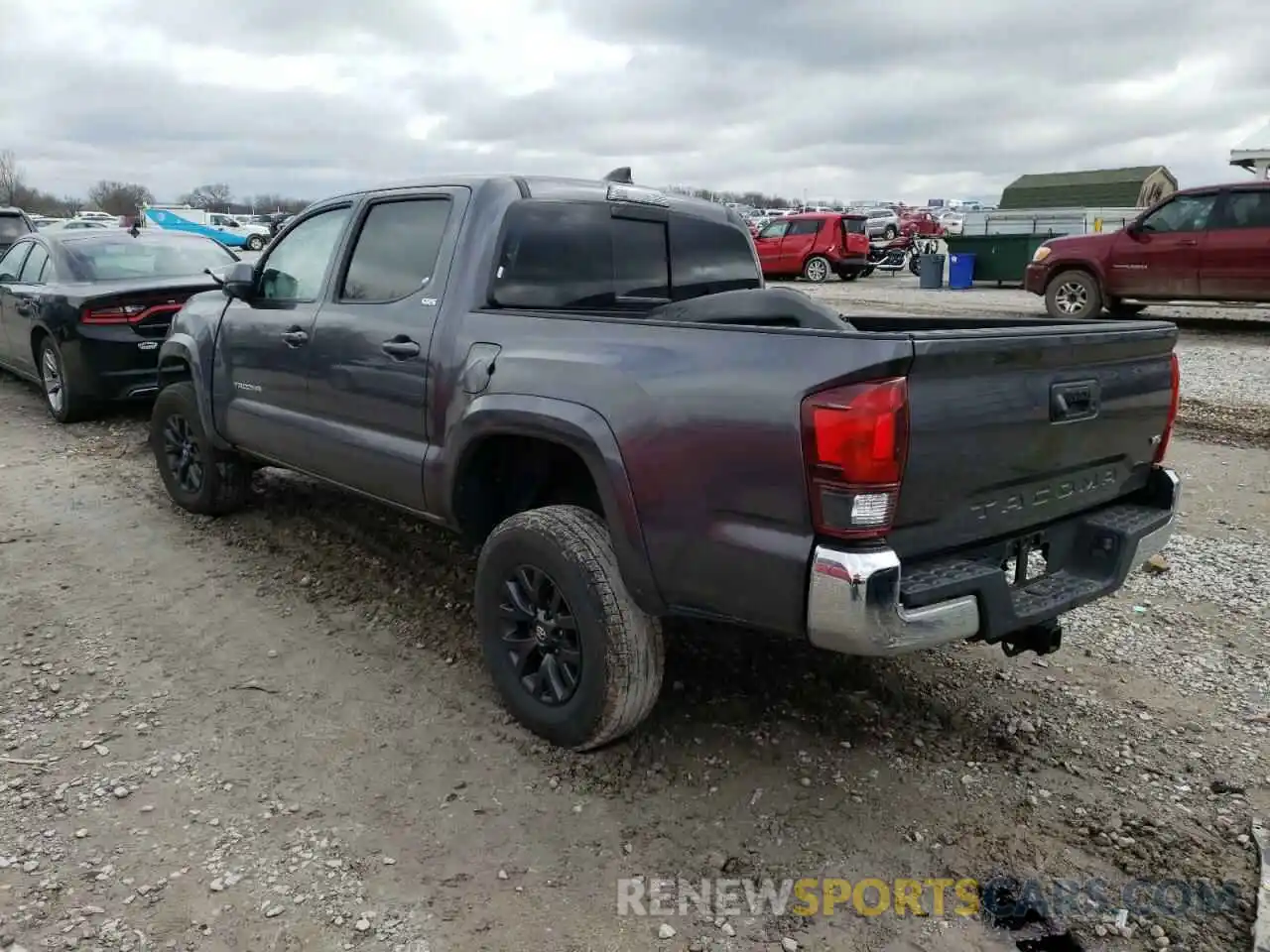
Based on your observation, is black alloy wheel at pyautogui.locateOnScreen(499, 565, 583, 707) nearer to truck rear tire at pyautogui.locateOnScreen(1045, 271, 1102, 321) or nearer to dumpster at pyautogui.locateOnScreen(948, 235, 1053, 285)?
truck rear tire at pyautogui.locateOnScreen(1045, 271, 1102, 321)

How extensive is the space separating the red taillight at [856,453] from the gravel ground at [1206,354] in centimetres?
599

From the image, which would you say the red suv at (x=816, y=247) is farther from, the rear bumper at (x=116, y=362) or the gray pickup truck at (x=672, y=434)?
the gray pickup truck at (x=672, y=434)

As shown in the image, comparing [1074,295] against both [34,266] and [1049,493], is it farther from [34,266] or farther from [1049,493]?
[34,266]

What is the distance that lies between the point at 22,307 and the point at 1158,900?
9.21 meters

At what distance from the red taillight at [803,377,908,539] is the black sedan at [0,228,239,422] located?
20.0 feet

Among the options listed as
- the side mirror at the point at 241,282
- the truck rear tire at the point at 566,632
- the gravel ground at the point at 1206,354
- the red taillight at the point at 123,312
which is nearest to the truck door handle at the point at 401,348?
the truck rear tire at the point at 566,632

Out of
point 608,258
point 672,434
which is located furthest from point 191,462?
point 672,434

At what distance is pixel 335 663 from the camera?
3.90 meters

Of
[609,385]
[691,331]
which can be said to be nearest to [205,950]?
[609,385]

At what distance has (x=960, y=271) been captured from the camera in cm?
2145

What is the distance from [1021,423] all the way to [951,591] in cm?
54
